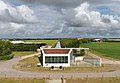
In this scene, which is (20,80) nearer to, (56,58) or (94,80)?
(94,80)

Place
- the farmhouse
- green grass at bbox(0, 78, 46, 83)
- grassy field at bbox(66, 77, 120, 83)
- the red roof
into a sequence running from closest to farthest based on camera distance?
1. green grass at bbox(0, 78, 46, 83)
2. grassy field at bbox(66, 77, 120, 83)
3. the farmhouse
4. the red roof

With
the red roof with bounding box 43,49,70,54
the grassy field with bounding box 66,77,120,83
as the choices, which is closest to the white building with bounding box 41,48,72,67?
the red roof with bounding box 43,49,70,54

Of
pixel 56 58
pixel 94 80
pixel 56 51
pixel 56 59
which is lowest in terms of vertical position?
pixel 94 80

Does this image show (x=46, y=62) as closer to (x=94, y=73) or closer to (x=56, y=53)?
(x=56, y=53)

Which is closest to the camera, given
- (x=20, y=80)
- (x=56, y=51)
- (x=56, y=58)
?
(x=20, y=80)

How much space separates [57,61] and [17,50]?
59.5 metres

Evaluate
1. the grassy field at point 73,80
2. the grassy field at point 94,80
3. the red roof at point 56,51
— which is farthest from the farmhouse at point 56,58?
the grassy field at point 94,80

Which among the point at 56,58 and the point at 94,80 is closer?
the point at 94,80

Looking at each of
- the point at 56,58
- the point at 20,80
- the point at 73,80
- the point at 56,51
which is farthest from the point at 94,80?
the point at 56,51

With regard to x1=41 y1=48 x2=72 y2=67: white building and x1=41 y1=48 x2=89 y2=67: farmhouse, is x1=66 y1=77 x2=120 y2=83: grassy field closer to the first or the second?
x1=41 y1=48 x2=89 y2=67: farmhouse

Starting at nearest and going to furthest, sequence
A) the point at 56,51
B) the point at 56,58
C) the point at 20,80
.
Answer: the point at 20,80 → the point at 56,58 → the point at 56,51

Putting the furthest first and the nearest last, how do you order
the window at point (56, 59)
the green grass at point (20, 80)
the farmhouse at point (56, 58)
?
the window at point (56, 59)
the farmhouse at point (56, 58)
the green grass at point (20, 80)

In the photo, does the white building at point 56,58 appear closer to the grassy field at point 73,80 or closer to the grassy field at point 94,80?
the grassy field at point 73,80

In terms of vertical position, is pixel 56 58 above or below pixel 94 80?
above
